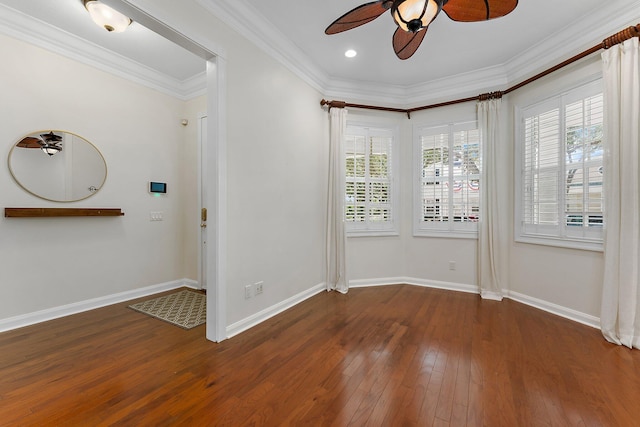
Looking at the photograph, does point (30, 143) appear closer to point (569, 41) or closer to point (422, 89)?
point (422, 89)

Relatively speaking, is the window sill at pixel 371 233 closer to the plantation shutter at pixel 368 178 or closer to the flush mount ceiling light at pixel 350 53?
the plantation shutter at pixel 368 178

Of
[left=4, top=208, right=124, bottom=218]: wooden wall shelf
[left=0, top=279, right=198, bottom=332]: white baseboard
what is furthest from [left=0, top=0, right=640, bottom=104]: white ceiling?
[left=0, top=279, right=198, bottom=332]: white baseboard

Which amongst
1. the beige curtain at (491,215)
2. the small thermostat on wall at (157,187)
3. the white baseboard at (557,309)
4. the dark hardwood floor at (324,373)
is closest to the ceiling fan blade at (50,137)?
the small thermostat on wall at (157,187)

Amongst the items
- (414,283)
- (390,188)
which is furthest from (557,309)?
(390,188)

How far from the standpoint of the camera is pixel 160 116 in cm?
386

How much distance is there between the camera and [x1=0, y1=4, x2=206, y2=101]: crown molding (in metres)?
2.60

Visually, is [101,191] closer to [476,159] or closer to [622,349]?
[476,159]

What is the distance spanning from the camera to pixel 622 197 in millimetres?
2344

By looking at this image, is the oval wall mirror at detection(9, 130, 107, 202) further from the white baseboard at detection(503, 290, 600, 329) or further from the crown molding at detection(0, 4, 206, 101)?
the white baseboard at detection(503, 290, 600, 329)

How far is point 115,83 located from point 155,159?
993 millimetres

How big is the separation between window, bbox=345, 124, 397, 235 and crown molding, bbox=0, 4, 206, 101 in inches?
94.3

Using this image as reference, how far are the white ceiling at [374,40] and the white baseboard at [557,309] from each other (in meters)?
2.72

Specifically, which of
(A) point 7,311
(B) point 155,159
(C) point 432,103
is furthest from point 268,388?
(C) point 432,103

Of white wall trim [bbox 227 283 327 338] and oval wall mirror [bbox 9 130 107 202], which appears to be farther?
oval wall mirror [bbox 9 130 107 202]
